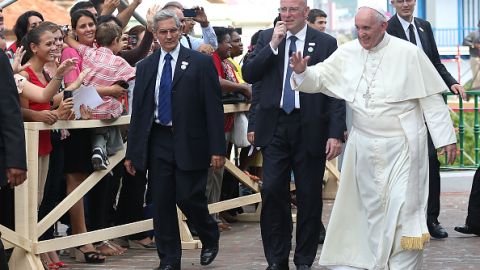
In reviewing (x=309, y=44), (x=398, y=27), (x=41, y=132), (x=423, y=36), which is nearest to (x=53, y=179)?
(x=41, y=132)

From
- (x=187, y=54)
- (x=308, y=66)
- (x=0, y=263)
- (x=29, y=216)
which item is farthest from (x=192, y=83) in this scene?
(x=0, y=263)

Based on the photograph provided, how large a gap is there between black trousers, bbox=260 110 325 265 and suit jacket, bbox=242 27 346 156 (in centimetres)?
7

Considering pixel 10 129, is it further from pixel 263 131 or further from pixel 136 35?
pixel 136 35

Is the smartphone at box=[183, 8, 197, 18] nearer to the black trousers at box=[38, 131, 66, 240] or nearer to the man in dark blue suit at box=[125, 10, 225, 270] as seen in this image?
the man in dark blue suit at box=[125, 10, 225, 270]

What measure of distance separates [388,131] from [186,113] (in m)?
1.73

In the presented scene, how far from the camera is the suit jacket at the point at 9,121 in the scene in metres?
8.38

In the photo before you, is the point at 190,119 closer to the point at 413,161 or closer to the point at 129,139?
the point at 129,139

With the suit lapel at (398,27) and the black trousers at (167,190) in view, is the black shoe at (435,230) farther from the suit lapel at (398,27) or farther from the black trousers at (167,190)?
the black trousers at (167,190)

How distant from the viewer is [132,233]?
36.8 ft

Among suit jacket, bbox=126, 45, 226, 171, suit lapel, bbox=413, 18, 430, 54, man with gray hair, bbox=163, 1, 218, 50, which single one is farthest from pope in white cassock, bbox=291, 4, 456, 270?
man with gray hair, bbox=163, 1, 218, 50

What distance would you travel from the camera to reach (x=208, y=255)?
34.4ft

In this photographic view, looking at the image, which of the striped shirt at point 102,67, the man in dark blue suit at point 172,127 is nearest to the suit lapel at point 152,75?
the man in dark blue suit at point 172,127

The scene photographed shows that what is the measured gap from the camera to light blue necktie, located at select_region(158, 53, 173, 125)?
10055 mm

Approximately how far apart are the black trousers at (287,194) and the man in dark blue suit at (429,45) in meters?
1.68
